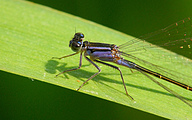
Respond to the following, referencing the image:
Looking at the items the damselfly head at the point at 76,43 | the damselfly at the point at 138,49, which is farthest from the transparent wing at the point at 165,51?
the damselfly head at the point at 76,43

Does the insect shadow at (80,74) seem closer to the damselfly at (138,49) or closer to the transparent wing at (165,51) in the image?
the damselfly at (138,49)

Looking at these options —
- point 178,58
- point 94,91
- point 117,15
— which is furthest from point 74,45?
point 178,58

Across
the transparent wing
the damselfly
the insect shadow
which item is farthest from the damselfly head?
the transparent wing

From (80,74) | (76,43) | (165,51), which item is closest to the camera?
(80,74)

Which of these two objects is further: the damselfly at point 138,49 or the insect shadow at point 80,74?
the damselfly at point 138,49

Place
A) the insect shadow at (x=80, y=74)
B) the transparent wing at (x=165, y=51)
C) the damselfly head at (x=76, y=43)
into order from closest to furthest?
the insect shadow at (x=80, y=74), the damselfly head at (x=76, y=43), the transparent wing at (x=165, y=51)

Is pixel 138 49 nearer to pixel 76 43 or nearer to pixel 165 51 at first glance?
pixel 165 51

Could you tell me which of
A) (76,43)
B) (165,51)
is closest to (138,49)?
(165,51)

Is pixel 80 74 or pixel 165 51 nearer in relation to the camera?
pixel 80 74
